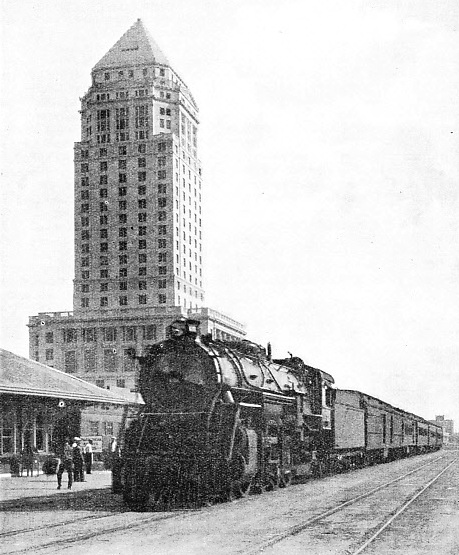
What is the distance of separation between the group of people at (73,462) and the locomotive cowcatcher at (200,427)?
16.1ft

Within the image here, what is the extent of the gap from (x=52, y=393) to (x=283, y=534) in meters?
15.4

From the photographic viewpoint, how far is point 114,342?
95.8 meters

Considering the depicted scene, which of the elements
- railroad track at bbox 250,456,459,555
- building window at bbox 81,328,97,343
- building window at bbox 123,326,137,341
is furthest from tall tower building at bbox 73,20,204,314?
railroad track at bbox 250,456,459,555

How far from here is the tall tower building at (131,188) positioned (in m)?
103

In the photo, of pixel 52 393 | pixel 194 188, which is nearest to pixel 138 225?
pixel 194 188

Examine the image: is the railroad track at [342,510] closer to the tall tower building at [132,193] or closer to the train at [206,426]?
the train at [206,426]

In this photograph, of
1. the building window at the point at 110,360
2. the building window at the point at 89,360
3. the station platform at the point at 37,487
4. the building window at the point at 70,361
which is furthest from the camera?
the building window at the point at 70,361

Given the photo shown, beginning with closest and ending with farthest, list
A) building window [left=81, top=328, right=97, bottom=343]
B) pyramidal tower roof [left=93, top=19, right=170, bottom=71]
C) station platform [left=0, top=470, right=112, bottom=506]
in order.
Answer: station platform [left=0, top=470, right=112, bottom=506]
building window [left=81, top=328, right=97, bottom=343]
pyramidal tower roof [left=93, top=19, right=170, bottom=71]

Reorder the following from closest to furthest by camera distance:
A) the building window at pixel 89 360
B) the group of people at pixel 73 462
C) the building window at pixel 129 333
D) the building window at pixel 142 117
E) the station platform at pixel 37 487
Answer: the station platform at pixel 37 487 → the group of people at pixel 73 462 → the building window at pixel 89 360 → the building window at pixel 129 333 → the building window at pixel 142 117

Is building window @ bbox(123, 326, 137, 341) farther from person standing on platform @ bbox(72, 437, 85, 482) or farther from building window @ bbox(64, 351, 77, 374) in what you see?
person standing on platform @ bbox(72, 437, 85, 482)

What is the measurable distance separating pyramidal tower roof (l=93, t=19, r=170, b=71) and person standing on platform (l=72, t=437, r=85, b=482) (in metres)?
84.5

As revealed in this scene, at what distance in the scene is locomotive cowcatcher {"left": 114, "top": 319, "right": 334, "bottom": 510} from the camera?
16.7m

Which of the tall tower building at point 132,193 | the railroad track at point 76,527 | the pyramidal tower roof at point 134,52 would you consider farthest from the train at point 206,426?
the pyramidal tower roof at point 134,52

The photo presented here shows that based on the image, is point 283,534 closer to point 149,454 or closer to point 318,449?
point 149,454
